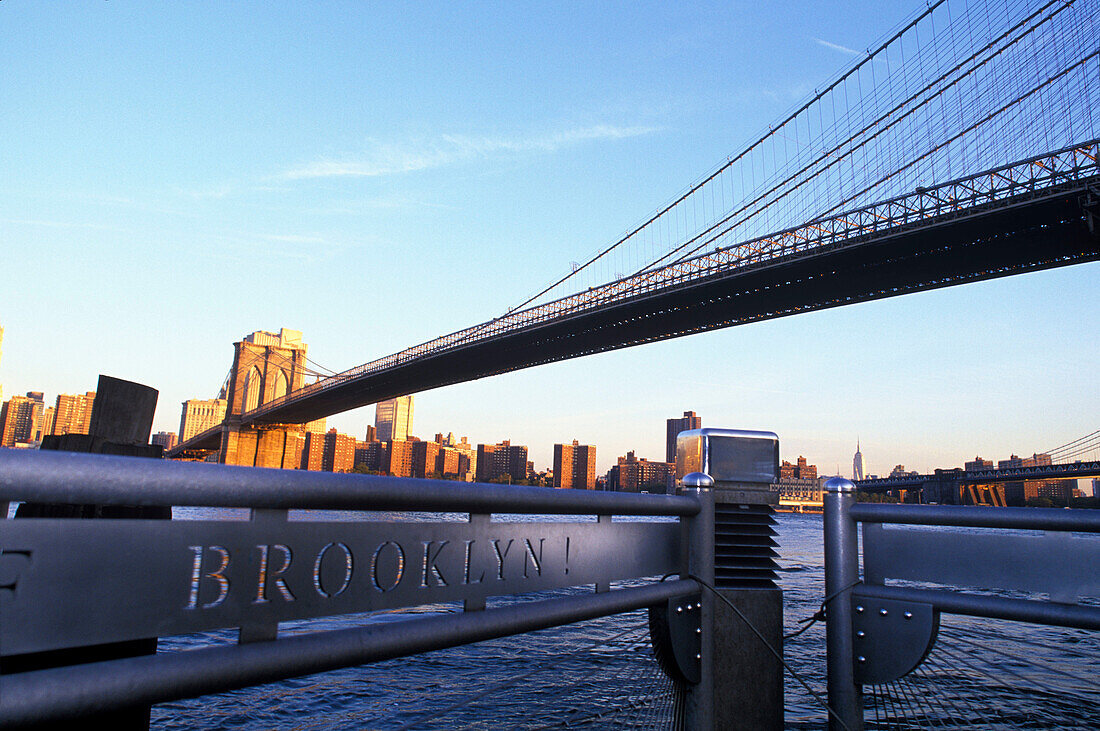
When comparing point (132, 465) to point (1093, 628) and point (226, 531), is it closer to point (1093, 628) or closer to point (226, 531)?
point (226, 531)

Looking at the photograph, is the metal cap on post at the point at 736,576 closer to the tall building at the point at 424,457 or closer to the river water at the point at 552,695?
the river water at the point at 552,695

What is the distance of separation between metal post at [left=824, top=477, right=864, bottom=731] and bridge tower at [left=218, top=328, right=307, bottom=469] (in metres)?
43.3

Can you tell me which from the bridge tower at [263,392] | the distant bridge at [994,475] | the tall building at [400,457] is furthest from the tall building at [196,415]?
the distant bridge at [994,475]

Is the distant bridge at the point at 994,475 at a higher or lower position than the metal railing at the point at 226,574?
higher

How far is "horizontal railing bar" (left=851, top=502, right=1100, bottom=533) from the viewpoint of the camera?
1.83 meters

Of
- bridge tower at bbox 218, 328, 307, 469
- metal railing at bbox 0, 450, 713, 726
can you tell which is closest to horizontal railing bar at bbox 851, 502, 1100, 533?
metal railing at bbox 0, 450, 713, 726

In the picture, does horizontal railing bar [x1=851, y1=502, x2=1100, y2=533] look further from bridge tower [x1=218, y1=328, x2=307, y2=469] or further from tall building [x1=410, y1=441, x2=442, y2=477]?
tall building [x1=410, y1=441, x2=442, y2=477]

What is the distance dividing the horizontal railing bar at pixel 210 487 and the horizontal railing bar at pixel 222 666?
0.19m

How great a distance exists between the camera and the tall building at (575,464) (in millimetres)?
66562

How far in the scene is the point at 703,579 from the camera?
2.26 metres

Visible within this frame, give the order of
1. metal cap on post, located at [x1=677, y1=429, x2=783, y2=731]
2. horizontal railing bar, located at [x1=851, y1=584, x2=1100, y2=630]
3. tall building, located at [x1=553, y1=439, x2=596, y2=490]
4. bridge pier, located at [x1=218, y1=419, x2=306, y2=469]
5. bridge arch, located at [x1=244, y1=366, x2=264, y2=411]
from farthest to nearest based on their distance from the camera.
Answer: tall building, located at [x1=553, y1=439, x2=596, y2=490] < bridge arch, located at [x1=244, y1=366, x2=264, y2=411] < bridge pier, located at [x1=218, y1=419, x2=306, y2=469] < metal cap on post, located at [x1=677, y1=429, x2=783, y2=731] < horizontal railing bar, located at [x1=851, y1=584, x2=1100, y2=630]

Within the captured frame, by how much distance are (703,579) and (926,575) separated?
611 mm

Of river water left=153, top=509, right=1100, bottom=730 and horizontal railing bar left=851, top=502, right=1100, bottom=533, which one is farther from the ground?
horizontal railing bar left=851, top=502, right=1100, bottom=533

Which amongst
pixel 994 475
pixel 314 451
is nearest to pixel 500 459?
pixel 314 451
